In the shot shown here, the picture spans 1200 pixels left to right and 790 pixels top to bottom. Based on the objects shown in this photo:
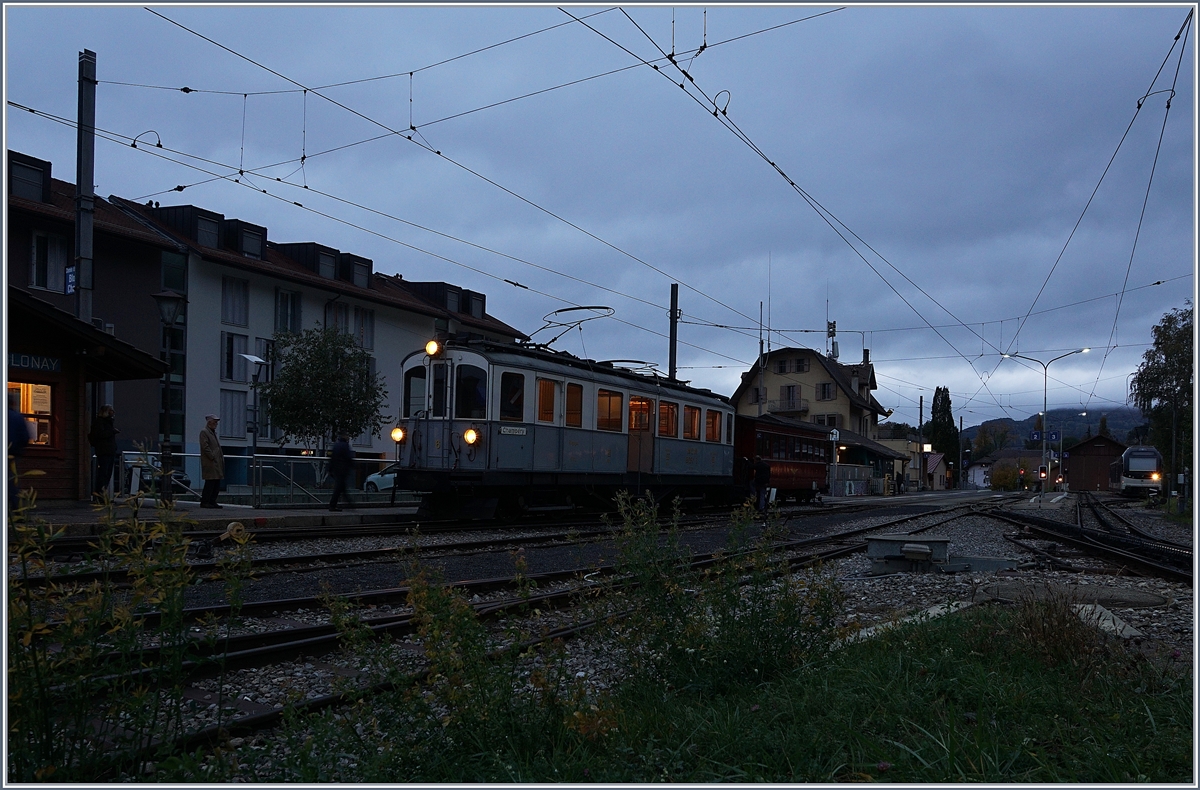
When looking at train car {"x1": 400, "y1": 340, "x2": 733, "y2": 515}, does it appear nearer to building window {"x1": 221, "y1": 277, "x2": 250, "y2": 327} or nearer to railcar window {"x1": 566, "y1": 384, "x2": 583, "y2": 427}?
railcar window {"x1": 566, "y1": 384, "x2": 583, "y2": 427}

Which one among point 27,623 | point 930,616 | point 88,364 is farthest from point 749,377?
point 27,623

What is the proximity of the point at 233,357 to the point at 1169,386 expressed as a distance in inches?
1429

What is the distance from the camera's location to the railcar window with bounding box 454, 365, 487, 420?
632 inches

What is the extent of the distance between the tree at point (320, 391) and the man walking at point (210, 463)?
13.6 metres

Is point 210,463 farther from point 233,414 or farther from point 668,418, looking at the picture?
point 233,414

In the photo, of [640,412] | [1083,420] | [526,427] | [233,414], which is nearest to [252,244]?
[233,414]

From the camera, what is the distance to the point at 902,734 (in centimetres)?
393

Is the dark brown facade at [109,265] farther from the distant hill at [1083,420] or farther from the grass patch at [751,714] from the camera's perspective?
the distant hill at [1083,420]

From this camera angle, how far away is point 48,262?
2906 cm

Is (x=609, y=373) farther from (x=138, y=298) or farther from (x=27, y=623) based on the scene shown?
(x=138, y=298)

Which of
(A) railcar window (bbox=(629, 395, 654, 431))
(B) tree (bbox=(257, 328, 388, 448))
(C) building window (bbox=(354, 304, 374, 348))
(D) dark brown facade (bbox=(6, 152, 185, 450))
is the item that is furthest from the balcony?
(A) railcar window (bbox=(629, 395, 654, 431))

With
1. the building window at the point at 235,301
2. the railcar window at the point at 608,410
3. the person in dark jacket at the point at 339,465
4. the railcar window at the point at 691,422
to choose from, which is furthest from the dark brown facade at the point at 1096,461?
the person in dark jacket at the point at 339,465

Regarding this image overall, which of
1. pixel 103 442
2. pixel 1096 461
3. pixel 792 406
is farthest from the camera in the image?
pixel 1096 461

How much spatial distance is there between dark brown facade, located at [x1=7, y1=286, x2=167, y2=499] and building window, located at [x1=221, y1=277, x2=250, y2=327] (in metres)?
21.3
